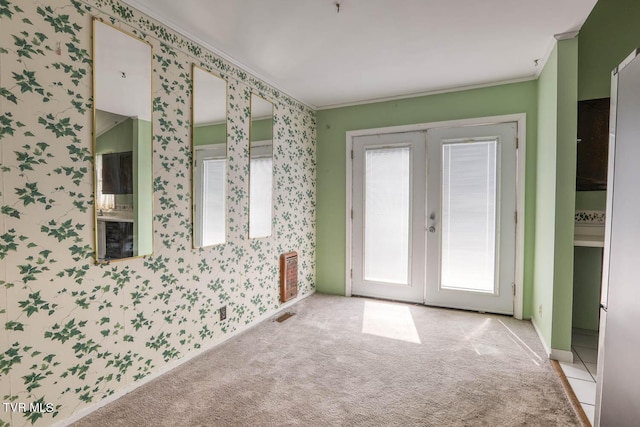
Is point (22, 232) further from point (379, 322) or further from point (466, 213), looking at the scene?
point (466, 213)

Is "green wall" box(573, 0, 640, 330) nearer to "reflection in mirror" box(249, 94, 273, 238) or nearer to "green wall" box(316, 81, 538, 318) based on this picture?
"green wall" box(316, 81, 538, 318)

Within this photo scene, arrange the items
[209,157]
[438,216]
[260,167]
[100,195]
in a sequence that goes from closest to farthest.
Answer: [100,195] < [209,157] < [260,167] < [438,216]

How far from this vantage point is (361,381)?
2.13m

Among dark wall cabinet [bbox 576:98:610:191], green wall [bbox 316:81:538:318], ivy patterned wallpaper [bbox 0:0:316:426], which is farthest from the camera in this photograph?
green wall [bbox 316:81:538:318]

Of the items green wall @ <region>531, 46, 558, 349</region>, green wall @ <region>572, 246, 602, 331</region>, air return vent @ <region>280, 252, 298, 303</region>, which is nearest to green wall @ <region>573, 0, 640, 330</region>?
green wall @ <region>572, 246, 602, 331</region>

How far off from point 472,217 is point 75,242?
3.43 meters

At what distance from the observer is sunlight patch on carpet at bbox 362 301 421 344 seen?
9.37 ft

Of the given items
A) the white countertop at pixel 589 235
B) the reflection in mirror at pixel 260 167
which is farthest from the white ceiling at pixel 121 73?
the white countertop at pixel 589 235

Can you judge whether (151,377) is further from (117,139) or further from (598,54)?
(598,54)

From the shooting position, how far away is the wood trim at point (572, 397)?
1723 mm

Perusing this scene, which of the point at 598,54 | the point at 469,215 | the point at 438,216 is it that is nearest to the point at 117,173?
the point at 438,216

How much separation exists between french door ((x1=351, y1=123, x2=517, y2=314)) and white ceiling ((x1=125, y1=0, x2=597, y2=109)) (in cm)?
72

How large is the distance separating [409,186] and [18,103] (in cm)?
330

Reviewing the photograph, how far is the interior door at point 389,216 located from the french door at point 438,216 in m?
0.01
